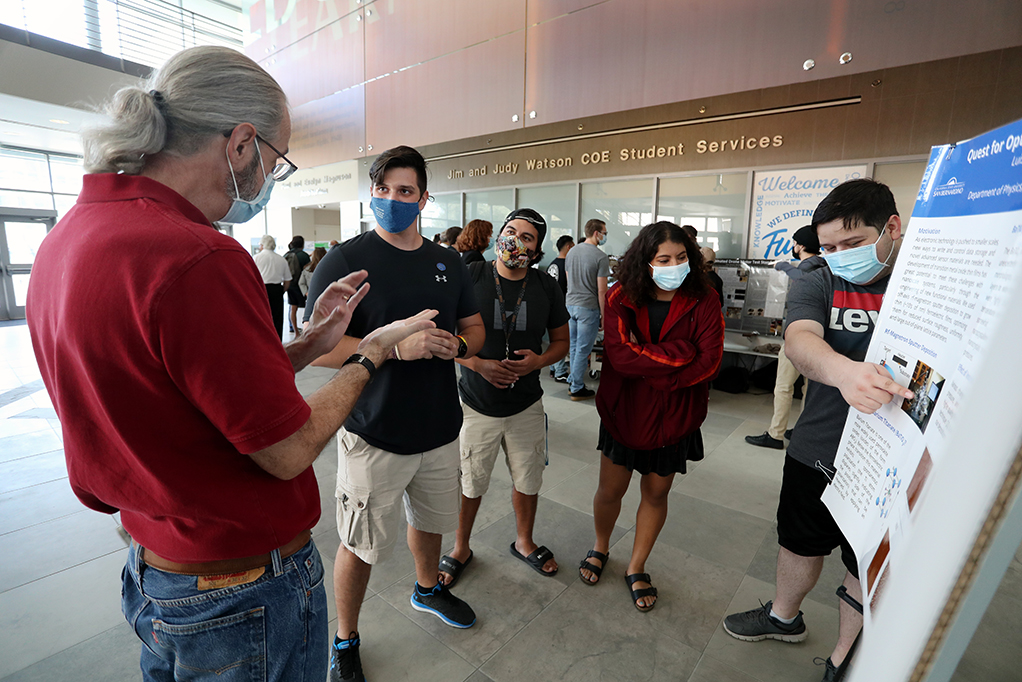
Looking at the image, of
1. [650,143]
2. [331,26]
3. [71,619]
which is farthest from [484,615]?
[331,26]

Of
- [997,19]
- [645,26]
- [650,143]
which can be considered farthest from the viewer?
[650,143]

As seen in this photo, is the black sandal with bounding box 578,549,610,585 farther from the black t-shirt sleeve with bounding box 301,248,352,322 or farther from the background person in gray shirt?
the background person in gray shirt

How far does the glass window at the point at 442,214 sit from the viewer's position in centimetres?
918

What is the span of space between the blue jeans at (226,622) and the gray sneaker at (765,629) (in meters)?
1.89

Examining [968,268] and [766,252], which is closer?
[968,268]

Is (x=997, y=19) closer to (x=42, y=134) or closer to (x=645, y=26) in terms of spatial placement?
(x=645, y=26)

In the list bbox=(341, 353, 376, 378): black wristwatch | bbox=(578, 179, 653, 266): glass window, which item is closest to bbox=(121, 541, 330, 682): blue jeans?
bbox=(341, 353, 376, 378): black wristwatch

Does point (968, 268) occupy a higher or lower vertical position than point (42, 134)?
lower

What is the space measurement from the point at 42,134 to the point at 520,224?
11.8m

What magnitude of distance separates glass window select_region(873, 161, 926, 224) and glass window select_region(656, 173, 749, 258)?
1.36 meters

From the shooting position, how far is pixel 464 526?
255 cm

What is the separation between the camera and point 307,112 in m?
9.20

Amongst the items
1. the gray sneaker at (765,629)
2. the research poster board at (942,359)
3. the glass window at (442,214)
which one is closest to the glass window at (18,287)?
the glass window at (442,214)

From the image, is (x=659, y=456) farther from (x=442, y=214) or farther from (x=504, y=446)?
(x=442, y=214)
